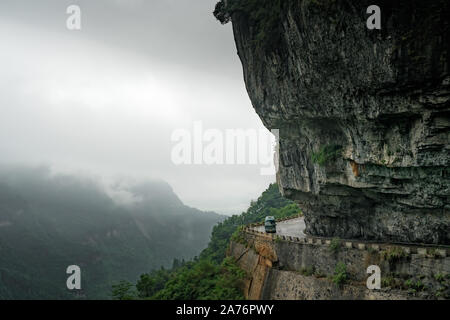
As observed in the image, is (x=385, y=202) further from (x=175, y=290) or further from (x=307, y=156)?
(x=175, y=290)

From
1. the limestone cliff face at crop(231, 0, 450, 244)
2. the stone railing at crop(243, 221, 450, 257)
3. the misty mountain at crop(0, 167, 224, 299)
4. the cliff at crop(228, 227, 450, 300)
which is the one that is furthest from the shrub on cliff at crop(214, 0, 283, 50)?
the misty mountain at crop(0, 167, 224, 299)

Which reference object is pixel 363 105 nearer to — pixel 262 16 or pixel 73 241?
pixel 262 16

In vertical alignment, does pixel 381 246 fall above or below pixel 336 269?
above

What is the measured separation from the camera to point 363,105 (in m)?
20.3

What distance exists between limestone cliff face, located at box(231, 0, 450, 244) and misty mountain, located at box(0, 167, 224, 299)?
262 ft

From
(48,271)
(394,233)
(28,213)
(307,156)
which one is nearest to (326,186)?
(307,156)

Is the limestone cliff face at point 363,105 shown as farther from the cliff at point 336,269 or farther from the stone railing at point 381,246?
the cliff at point 336,269

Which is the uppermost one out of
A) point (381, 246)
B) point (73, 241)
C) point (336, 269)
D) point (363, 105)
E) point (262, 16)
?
point (262, 16)

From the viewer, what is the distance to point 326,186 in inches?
1084

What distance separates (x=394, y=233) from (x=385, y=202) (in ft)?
7.55

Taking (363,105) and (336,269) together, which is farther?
(336,269)

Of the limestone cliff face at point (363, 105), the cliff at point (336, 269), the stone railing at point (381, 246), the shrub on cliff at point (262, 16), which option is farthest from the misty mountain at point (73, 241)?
the shrub on cliff at point (262, 16)

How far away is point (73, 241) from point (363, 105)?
13310cm

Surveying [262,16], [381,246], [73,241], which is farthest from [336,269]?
[73,241]
